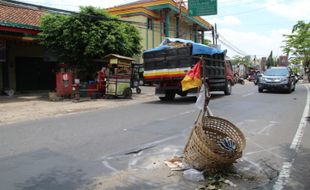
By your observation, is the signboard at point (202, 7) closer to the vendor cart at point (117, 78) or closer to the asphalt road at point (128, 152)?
the vendor cart at point (117, 78)

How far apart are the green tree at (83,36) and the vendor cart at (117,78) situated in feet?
2.73

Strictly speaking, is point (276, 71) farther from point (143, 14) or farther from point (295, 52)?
point (295, 52)

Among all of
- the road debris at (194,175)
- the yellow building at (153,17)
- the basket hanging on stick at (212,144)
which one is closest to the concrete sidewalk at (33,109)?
the basket hanging on stick at (212,144)

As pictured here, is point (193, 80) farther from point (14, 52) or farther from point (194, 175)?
point (14, 52)

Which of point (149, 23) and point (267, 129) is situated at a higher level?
point (149, 23)

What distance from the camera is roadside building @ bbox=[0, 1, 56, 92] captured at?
20.5 metres

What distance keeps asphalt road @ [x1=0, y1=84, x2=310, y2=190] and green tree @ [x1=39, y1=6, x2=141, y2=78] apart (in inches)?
328

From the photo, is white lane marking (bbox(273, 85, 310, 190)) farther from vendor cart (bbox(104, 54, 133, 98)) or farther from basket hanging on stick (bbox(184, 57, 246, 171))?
vendor cart (bbox(104, 54, 133, 98))

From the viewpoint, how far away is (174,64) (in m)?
16.3

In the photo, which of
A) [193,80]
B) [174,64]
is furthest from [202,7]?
[193,80]

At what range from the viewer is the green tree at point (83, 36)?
19.7 metres

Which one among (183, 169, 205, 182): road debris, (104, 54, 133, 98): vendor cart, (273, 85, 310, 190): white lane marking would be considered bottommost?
(273, 85, 310, 190): white lane marking

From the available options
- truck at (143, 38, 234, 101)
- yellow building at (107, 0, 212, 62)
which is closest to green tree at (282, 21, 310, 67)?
yellow building at (107, 0, 212, 62)

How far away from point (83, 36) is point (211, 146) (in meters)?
15.3
